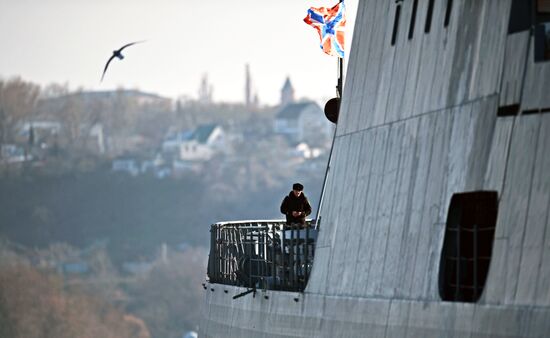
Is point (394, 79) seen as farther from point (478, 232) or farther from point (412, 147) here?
point (478, 232)

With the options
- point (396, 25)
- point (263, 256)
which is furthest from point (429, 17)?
point (263, 256)

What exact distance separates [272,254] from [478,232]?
8.42 m

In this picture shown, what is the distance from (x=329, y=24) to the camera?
2945 centimetres

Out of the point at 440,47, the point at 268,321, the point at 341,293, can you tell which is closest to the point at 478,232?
the point at 440,47

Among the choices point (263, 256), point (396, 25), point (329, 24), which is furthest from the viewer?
point (329, 24)

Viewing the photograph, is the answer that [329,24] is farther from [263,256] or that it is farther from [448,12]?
[448,12]

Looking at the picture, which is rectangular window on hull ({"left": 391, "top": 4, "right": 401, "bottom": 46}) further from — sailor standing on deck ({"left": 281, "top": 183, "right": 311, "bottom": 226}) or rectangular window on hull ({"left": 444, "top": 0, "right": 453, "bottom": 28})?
sailor standing on deck ({"left": 281, "top": 183, "right": 311, "bottom": 226})

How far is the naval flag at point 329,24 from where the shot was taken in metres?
29.3

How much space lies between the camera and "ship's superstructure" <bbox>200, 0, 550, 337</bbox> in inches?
593

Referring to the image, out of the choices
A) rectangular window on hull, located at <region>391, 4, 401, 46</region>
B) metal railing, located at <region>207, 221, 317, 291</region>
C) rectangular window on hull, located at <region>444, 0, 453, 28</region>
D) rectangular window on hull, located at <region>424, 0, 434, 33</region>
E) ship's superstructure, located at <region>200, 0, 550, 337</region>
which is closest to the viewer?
ship's superstructure, located at <region>200, 0, 550, 337</region>

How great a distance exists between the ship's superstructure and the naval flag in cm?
740

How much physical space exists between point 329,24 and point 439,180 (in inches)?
494

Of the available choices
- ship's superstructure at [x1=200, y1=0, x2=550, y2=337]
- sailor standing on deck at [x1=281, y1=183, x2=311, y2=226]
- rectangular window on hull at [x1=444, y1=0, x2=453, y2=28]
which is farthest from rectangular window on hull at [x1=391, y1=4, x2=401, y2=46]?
sailor standing on deck at [x1=281, y1=183, x2=311, y2=226]

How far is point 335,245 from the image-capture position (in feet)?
68.8
